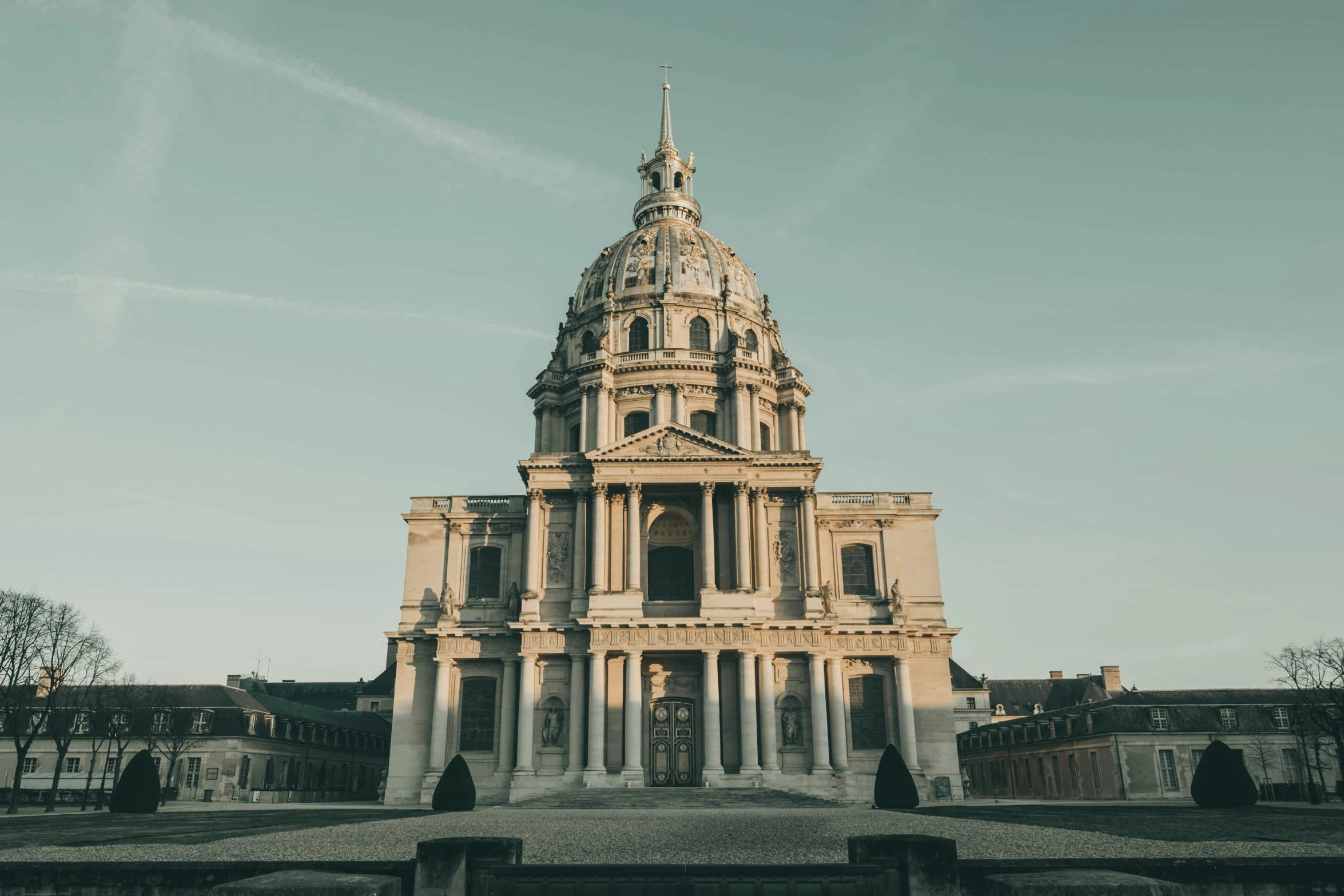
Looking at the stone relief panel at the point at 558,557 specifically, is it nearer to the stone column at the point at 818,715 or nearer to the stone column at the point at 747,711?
the stone column at the point at 747,711

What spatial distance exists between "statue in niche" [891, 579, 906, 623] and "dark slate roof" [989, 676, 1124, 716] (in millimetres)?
44472

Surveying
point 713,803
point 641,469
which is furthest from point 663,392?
point 713,803

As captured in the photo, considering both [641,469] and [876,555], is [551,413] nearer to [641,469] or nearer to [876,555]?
[641,469]

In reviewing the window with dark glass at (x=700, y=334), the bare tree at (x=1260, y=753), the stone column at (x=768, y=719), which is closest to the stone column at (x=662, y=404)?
the window with dark glass at (x=700, y=334)

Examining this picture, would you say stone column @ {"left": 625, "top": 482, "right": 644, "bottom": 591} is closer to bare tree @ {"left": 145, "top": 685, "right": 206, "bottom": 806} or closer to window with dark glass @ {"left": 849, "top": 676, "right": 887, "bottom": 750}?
window with dark glass @ {"left": 849, "top": 676, "right": 887, "bottom": 750}

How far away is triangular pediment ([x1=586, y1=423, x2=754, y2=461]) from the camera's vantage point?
149ft

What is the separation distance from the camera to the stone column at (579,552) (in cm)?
4478

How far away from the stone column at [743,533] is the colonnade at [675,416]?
8.12 metres

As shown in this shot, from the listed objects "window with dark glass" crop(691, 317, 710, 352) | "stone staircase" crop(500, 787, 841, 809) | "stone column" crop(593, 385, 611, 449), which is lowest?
"stone staircase" crop(500, 787, 841, 809)

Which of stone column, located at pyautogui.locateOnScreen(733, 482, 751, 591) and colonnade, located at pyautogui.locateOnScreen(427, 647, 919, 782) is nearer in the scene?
colonnade, located at pyautogui.locateOnScreen(427, 647, 919, 782)

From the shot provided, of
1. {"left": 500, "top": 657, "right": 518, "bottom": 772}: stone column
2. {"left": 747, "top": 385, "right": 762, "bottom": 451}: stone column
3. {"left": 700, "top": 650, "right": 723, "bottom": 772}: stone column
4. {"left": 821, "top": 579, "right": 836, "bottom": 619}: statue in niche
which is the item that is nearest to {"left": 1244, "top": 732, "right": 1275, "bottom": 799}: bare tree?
{"left": 821, "top": 579, "right": 836, "bottom": 619}: statue in niche

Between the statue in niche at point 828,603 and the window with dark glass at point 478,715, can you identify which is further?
the statue in niche at point 828,603

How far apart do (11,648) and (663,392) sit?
106 feet

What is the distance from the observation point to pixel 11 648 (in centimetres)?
4344
